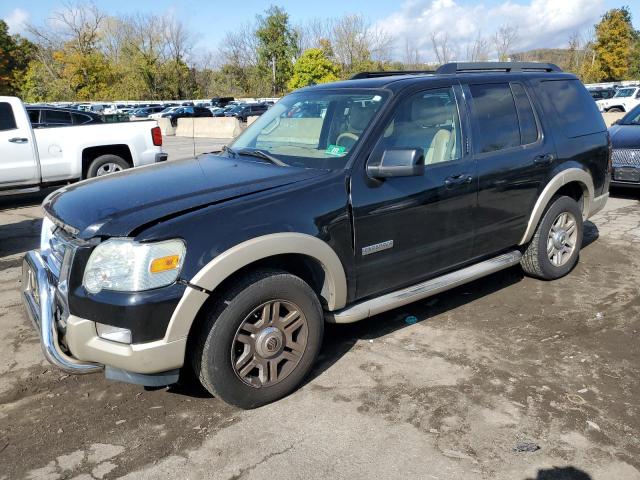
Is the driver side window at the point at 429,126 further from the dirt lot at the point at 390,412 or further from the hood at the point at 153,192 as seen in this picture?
the dirt lot at the point at 390,412

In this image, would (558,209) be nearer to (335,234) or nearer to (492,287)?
(492,287)

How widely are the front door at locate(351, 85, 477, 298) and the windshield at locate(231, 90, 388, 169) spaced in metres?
0.20

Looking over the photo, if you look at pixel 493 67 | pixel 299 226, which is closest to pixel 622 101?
pixel 493 67

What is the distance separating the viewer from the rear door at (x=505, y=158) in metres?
4.27

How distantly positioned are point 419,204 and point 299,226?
993 millimetres

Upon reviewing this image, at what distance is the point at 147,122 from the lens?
1046cm

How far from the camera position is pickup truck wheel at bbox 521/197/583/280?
5.00 meters

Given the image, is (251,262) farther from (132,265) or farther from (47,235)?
(47,235)

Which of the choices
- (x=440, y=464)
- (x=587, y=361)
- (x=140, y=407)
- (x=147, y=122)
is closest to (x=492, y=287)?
(x=587, y=361)

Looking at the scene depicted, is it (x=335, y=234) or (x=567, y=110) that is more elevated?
(x=567, y=110)

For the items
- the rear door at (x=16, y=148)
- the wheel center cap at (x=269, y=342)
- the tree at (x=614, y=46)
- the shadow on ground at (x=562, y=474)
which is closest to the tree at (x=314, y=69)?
the tree at (x=614, y=46)

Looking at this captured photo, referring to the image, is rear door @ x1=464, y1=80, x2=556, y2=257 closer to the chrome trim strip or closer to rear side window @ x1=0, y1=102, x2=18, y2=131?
the chrome trim strip

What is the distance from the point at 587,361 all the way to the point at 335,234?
1.98 metres

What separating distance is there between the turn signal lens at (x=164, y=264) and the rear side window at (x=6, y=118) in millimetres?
7656
